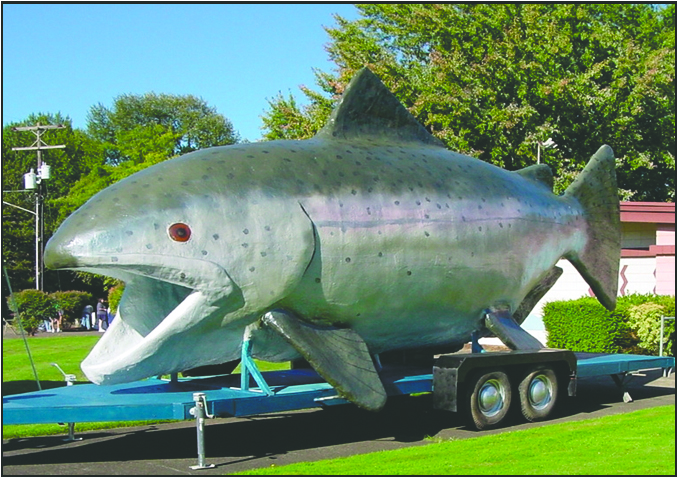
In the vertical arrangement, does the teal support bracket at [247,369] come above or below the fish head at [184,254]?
below

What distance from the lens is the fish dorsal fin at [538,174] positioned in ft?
37.7

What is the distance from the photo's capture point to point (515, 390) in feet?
33.2

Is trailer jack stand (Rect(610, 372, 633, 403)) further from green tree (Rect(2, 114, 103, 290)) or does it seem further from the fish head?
green tree (Rect(2, 114, 103, 290))

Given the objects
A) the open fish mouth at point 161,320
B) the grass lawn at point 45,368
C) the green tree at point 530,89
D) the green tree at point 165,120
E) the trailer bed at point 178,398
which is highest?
the green tree at point 165,120

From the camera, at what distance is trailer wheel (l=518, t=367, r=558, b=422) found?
33.2ft

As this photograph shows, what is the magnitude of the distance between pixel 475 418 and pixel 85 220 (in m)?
4.59

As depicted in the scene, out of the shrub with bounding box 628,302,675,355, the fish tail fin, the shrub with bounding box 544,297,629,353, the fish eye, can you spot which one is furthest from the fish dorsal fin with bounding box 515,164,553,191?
the shrub with bounding box 628,302,675,355

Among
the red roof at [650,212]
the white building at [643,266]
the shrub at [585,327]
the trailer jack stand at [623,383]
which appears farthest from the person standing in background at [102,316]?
the trailer jack stand at [623,383]

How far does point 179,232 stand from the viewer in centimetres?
799

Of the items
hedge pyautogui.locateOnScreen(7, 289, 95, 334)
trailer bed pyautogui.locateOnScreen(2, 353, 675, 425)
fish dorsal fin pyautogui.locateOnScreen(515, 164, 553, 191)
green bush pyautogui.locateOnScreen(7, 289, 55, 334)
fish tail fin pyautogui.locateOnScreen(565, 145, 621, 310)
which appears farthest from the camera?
hedge pyautogui.locateOnScreen(7, 289, 95, 334)

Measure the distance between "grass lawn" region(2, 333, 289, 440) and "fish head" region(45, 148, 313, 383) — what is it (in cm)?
218

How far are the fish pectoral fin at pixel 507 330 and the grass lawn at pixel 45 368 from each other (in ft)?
13.9

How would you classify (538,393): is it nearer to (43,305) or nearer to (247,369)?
(247,369)

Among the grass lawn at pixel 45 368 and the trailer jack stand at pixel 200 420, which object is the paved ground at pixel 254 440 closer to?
the trailer jack stand at pixel 200 420
